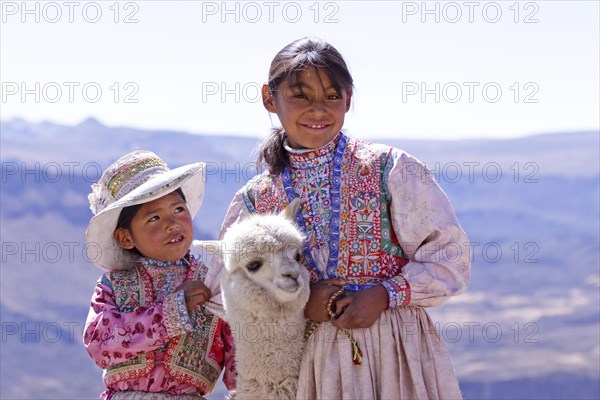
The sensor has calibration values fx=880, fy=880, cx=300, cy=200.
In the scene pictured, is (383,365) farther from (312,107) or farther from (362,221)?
(312,107)

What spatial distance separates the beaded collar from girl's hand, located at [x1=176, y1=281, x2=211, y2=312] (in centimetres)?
52

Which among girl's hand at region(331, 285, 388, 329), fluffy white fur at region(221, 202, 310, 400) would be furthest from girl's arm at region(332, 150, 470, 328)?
fluffy white fur at region(221, 202, 310, 400)

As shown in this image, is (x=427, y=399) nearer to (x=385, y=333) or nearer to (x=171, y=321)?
(x=385, y=333)

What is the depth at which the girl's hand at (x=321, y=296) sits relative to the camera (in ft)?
8.59

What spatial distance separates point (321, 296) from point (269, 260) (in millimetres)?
190

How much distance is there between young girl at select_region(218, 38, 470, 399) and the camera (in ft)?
8.58

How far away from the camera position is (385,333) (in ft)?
8.66

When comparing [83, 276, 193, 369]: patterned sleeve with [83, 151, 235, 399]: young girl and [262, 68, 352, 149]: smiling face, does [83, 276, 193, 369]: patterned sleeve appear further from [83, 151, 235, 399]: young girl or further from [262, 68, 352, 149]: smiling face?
[262, 68, 352, 149]: smiling face

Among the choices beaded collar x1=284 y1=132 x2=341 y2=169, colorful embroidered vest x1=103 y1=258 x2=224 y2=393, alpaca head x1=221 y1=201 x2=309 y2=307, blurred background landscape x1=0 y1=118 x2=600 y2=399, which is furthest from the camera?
blurred background landscape x1=0 y1=118 x2=600 y2=399

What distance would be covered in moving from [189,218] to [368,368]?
0.90 metres

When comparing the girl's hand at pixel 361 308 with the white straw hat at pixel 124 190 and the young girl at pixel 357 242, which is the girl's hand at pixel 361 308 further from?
the white straw hat at pixel 124 190

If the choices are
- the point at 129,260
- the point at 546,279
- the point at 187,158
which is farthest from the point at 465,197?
the point at 129,260

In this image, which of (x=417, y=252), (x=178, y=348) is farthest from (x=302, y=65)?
(x=178, y=348)

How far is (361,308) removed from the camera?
258cm
